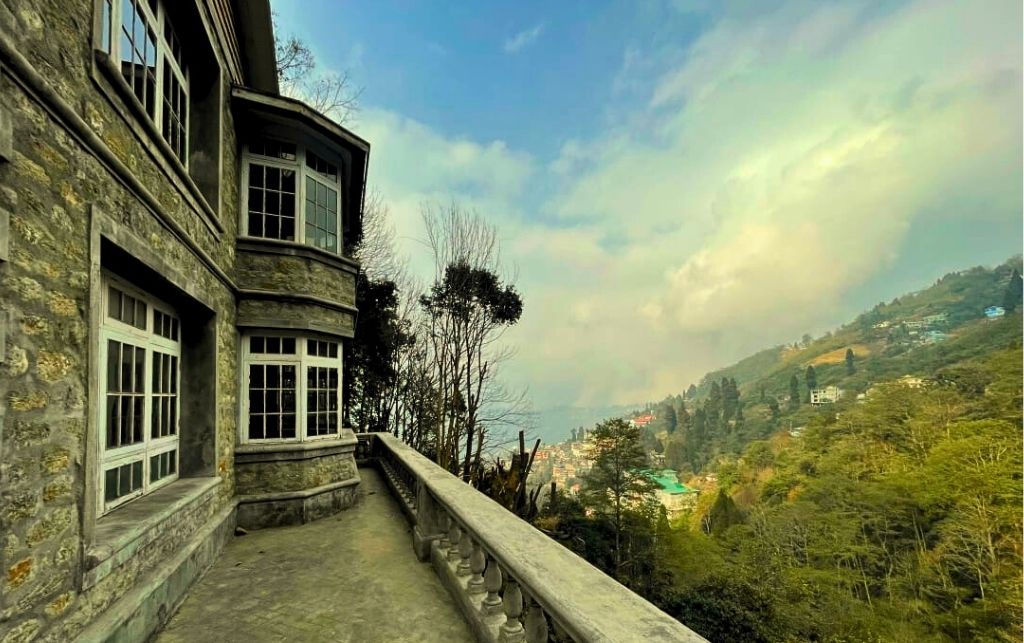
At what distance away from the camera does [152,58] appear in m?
4.29

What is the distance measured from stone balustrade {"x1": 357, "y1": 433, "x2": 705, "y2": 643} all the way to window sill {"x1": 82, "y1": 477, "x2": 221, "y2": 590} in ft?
6.96

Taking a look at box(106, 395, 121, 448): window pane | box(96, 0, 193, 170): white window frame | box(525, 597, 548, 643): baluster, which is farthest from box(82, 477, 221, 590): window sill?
box(96, 0, 193, 170): white window frame

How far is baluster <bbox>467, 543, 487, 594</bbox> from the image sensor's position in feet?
11.6

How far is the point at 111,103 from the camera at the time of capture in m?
3.10

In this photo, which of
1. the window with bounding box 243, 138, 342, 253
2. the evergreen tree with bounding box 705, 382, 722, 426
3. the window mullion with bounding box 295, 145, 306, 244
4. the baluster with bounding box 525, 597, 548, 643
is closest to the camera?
the baluster with bounding box 525, 597, 548, 643

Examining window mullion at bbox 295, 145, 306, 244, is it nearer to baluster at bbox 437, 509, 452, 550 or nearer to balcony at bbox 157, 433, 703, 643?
balcony at bbox 157, 433, 703, 643

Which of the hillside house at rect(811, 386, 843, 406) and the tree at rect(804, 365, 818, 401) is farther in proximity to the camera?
the tree at rect(804, 365, 818, 401)

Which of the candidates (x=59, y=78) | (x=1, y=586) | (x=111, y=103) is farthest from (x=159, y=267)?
(x=1, y=586)

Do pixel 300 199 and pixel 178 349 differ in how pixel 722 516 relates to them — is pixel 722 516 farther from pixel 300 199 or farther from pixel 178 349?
pixel 178 349

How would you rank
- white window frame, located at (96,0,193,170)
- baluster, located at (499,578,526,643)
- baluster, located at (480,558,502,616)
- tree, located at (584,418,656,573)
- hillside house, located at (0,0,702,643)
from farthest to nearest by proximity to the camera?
tree, located at (584,418,656,573)
white window frame, located at (96,0,193,170)
baluster, located at (480,558,502,616)
baluster, located at (499,578,526,643)
hillside house, located at (0,0,702,643)

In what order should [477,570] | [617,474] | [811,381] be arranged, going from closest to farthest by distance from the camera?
[477,570] < [617,474] < [811,381]


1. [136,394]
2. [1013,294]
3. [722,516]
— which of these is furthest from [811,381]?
[136,394]

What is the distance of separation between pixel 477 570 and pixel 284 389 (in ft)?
14.9

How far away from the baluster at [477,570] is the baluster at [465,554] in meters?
0.17
